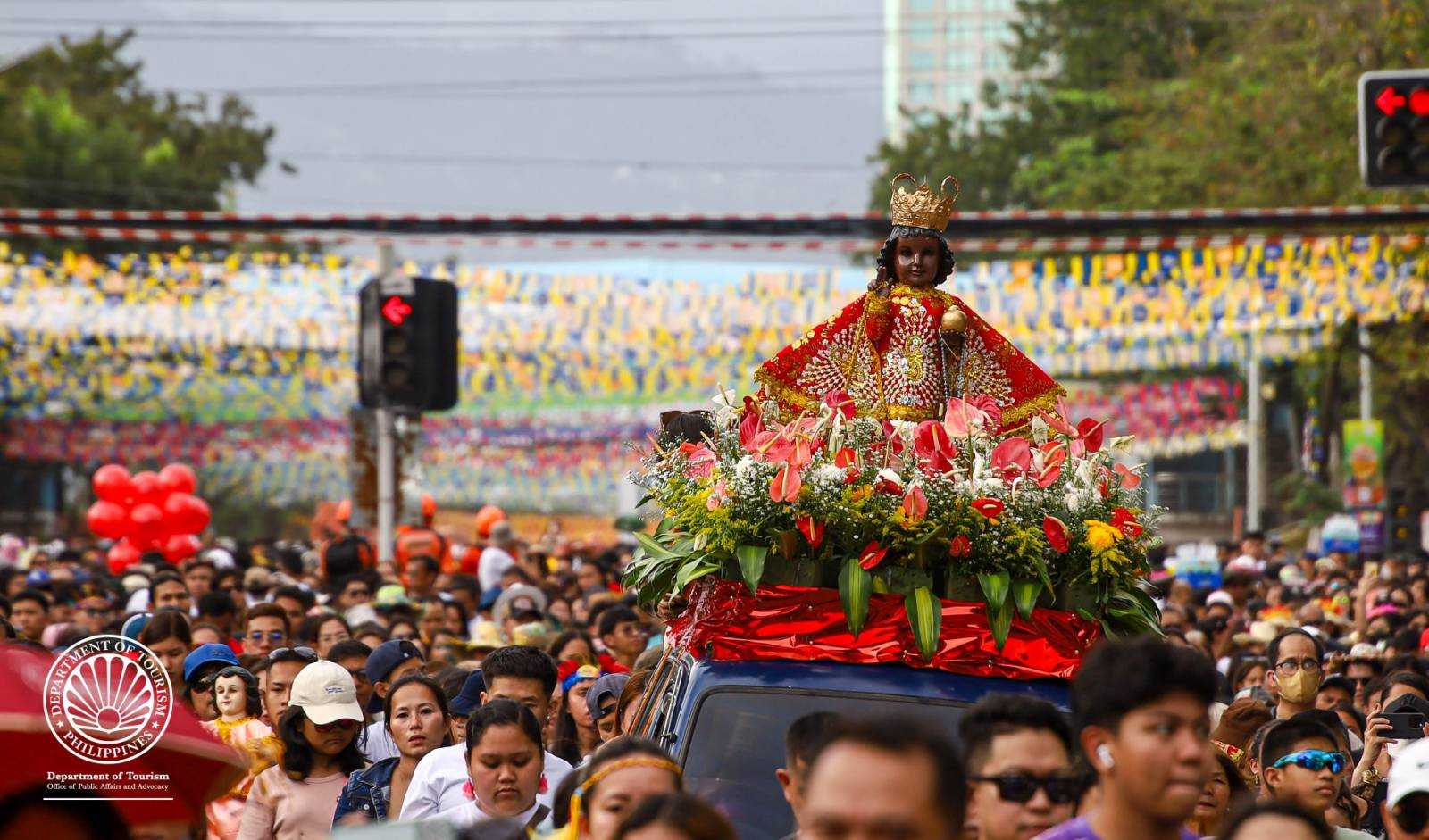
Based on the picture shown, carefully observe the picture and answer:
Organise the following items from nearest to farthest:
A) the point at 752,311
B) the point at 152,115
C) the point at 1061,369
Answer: the point at 752,311 → the point at 1061,369 → the point at 152,115

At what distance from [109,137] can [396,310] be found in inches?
1386

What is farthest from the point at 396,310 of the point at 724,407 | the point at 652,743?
the point at 652,743

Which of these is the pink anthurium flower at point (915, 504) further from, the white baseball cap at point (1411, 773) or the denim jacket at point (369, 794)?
the denim jacket at point (369, 794)

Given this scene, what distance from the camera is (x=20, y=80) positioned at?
50.9 meters

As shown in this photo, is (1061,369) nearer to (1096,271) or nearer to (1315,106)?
(1096,271)

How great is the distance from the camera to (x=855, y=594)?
653 cm

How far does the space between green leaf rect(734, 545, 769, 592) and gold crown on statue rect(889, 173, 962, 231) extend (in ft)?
6.31

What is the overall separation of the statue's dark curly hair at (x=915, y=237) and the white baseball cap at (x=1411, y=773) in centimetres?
327

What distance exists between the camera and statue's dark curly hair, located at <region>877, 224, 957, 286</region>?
8109mm

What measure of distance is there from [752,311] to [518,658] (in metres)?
16.5

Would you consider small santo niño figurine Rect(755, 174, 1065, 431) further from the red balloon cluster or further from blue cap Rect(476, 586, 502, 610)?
the red balloon cluster

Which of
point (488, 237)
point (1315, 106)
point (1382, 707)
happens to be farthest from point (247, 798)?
point (1315, 106)

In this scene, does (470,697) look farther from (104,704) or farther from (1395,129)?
(1395,129)

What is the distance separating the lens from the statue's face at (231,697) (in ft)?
26.9
